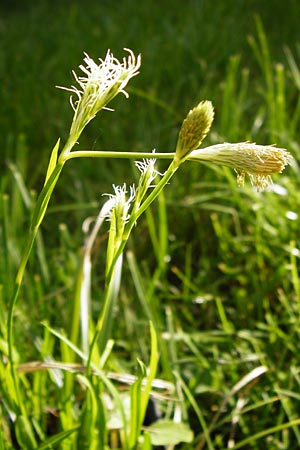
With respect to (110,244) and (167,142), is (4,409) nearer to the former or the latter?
(110,244)

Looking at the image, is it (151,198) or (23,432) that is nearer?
(151,198)

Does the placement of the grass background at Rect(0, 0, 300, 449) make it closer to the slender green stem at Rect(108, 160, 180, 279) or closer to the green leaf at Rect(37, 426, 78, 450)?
the green leaf at Rect(37, 426, 78, 450)

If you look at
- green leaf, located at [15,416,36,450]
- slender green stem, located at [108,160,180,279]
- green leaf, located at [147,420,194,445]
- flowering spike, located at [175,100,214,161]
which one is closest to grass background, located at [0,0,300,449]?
green leaf, located at [147,420,194,445]

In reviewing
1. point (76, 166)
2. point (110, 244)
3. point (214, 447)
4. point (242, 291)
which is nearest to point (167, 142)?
point (76, 166)

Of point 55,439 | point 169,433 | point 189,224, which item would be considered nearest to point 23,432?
point 55,439

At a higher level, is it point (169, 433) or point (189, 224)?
point (189, 224)

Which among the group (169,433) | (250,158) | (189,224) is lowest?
(169,433)

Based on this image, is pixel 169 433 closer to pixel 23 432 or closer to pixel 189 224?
pixel 23 432
